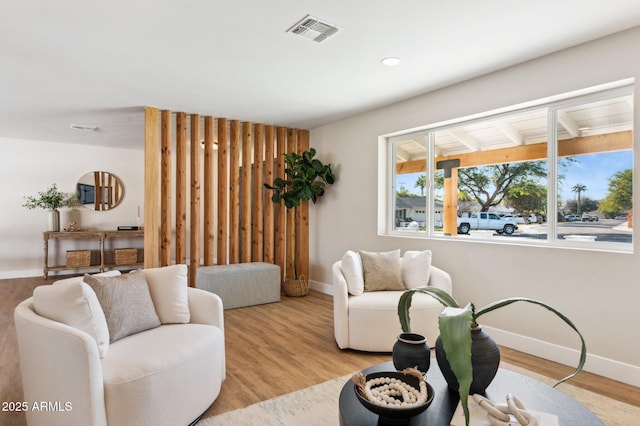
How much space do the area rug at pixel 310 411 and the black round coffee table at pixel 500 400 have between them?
0.65 m

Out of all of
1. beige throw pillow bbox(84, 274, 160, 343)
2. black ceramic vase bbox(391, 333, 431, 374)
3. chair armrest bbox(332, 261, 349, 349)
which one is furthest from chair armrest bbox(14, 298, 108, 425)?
chair armrest bbox(332, 261, 349, 349)

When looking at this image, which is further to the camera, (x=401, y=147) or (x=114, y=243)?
(x=114, y=243)

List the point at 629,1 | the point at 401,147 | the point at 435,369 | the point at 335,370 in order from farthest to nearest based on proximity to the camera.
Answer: the point at 401,147 → the point at 335,370 → the point at 629,1 → the point at 435,369

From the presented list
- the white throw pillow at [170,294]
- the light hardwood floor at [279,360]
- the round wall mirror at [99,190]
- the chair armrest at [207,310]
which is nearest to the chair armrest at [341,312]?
the light hardwood floor at [279,360]

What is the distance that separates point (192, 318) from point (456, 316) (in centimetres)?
199

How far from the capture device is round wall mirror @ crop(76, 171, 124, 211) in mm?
7469

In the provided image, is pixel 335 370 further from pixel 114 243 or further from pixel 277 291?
pixel 114 243

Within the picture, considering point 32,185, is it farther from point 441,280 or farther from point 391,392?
point 391,392

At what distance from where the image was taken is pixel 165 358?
1.97m

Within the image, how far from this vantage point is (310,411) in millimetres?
2299

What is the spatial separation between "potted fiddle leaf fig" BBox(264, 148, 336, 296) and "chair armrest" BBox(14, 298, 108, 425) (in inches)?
148

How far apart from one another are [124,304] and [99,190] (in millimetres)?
6326

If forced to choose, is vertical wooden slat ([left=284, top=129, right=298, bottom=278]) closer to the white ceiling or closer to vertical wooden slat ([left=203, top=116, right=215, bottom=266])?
vertical wooden slat ([left=203, top=116, right=215, bottom=266])

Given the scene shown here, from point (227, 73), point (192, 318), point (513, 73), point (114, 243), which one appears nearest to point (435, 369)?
point (192, 318)
